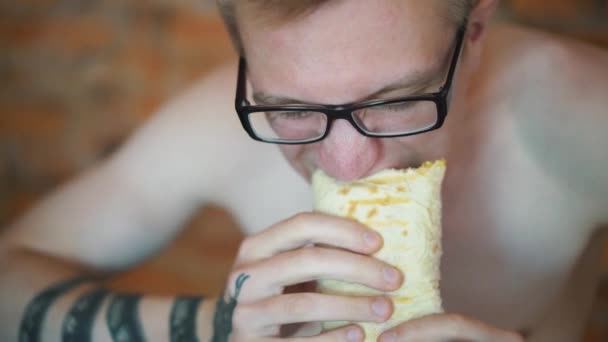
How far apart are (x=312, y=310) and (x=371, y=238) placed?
122 millimetres

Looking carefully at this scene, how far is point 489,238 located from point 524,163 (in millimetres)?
151

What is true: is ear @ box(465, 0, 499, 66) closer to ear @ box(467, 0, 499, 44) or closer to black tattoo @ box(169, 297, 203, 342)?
ear @ box(467, 0, 499, 44)

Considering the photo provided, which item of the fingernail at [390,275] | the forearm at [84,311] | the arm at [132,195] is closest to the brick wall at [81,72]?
the arm at [132,195]

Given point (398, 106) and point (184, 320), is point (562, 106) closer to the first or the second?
point (398, 106)

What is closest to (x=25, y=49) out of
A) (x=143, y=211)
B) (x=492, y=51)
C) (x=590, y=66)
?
(x=143, y=211)

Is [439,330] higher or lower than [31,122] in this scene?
higher

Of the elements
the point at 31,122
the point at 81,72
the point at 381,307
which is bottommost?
the point at 31,122

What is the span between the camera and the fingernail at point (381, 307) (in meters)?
0.88

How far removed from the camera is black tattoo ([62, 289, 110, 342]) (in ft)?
4.05

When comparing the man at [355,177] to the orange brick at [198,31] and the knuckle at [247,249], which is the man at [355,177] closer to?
the knuckle at [247,249]

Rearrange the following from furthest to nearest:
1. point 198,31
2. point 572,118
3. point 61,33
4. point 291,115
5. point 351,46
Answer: point 61,33 < point 198,31 < point 572,118 < point 291,115 < point 351,46

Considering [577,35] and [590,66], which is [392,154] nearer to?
[590,66]

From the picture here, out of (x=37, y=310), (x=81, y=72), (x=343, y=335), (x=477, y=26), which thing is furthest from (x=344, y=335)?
(x=81, y=72)

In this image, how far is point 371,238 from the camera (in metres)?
0.91
